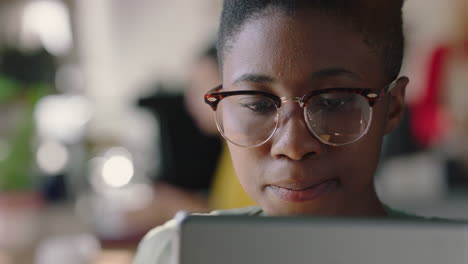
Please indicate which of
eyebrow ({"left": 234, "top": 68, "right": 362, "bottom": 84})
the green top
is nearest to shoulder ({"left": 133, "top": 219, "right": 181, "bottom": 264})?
the green top

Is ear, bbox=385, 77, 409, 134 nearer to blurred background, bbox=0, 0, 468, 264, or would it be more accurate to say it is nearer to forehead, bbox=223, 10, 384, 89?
forehead, bbox=223, 10, 384, 89

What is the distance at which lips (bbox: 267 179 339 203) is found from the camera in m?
0.32

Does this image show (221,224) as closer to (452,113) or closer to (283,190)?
(283,190)

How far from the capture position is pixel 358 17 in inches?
12.4

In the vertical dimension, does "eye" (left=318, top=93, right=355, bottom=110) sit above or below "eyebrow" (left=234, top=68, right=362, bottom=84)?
below

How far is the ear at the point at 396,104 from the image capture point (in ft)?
1.15

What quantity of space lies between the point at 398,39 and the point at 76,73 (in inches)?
110

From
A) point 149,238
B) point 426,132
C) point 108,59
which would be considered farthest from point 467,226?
point 426,132

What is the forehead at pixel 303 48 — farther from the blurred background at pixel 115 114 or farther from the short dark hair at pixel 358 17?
Result: the blurred background at pixel 115 114

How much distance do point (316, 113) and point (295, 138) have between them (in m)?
0.02

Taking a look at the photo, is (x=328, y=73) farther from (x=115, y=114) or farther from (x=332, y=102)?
(x=115, y=114)

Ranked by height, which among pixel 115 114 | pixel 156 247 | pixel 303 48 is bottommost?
pixel 156 247

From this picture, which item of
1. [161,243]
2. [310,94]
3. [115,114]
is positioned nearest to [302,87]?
[310,94]

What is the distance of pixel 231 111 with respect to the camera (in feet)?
1.12
